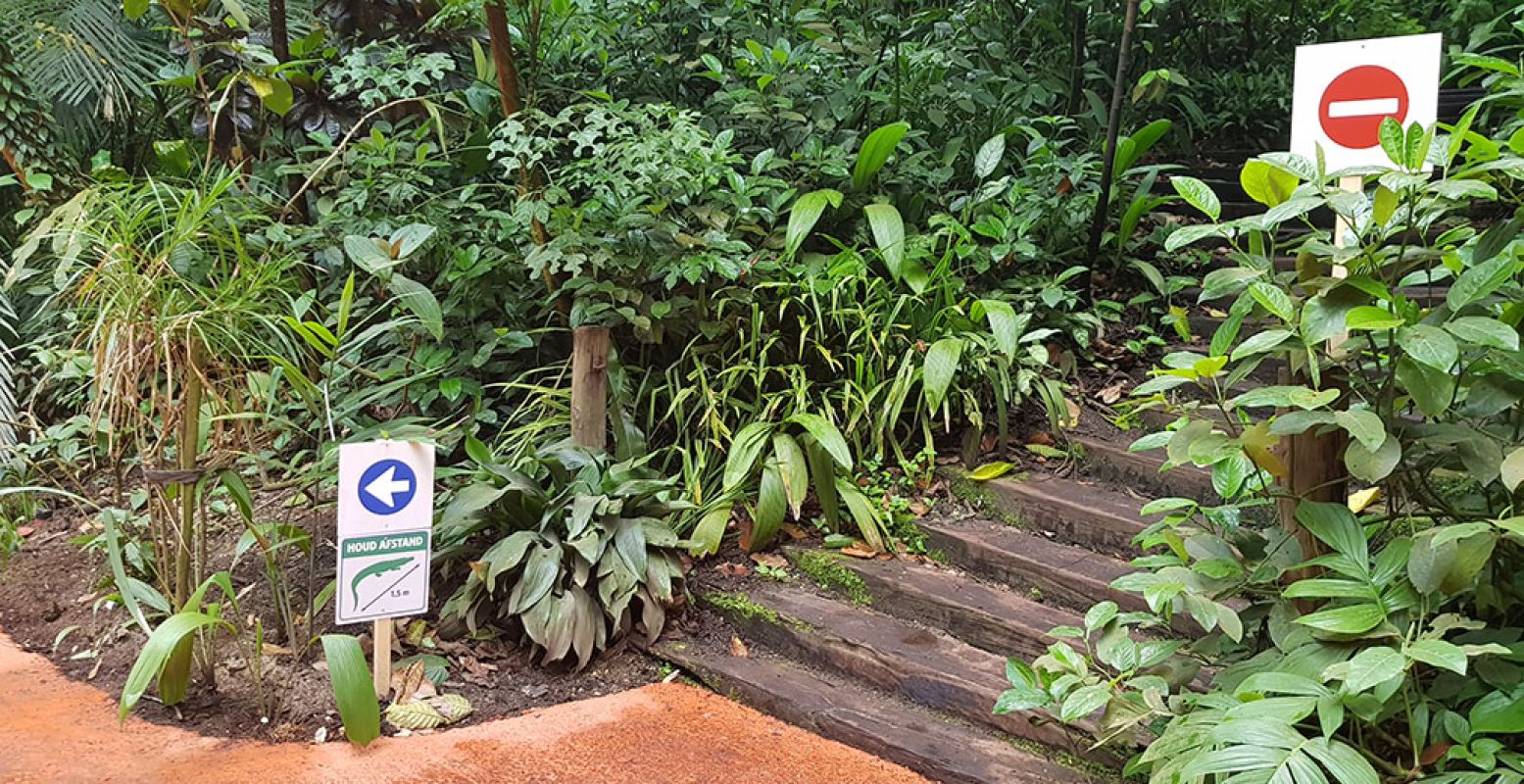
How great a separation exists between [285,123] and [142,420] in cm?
169

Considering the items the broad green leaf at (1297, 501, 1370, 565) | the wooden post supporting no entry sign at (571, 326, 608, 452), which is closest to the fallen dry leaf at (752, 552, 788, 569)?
the wooden post supporting no entry sign at (571, 326, 608, 452)

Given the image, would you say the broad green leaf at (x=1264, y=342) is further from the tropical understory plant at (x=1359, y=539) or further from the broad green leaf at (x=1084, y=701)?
the broad green leaf at (x=1084, y=701)

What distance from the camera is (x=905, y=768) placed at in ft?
6.91

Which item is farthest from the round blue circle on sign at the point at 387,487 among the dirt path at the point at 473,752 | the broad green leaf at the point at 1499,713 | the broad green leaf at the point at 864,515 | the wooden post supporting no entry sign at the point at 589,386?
the broad green leaf at the point at 1499,713

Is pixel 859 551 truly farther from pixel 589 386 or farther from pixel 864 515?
pixel 589 386

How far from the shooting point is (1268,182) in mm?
1731

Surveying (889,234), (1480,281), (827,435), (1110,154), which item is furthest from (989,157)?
(1480,281)

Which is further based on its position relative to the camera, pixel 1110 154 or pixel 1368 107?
pixel 1110 154

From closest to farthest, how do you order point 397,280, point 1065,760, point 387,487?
1. point 1065,760
2. point 387,487
3. point 397,280

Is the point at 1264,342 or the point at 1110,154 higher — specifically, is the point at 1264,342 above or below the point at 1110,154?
below

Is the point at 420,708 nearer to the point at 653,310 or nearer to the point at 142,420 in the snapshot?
the point at 142,420

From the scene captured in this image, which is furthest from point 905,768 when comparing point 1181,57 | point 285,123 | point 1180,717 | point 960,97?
point 1181,57

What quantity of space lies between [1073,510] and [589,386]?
1401mm

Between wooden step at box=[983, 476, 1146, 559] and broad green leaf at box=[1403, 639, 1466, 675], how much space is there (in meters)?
1.24
